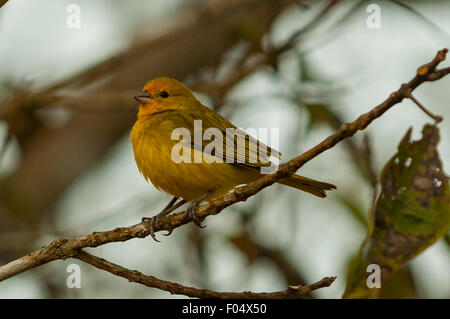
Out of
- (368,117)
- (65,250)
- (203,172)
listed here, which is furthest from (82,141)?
(368,117)

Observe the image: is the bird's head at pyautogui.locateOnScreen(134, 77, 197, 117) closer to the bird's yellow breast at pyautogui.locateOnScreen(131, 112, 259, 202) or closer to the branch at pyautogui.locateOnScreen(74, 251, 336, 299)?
the bird's yellow breast at pyautogui.locateOnScreen(131, 112, 259, 202)

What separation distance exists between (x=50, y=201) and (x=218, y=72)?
2180 mm

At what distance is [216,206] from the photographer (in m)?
2.89

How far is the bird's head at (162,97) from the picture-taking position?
4.75m

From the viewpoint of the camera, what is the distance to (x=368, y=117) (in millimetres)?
2352

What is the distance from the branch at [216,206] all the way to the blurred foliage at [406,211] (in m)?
0.77

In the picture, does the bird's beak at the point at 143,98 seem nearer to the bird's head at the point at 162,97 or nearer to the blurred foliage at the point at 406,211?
the bird's head at the point at 162,97

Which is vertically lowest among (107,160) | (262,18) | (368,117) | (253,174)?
(368,117)

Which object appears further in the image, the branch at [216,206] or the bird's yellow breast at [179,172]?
the bird's yellow breast at [179,172]

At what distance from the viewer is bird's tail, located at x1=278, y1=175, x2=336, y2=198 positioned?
383 centimetres

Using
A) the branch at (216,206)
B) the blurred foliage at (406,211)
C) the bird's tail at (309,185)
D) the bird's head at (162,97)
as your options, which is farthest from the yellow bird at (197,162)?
the branch at (216,206)

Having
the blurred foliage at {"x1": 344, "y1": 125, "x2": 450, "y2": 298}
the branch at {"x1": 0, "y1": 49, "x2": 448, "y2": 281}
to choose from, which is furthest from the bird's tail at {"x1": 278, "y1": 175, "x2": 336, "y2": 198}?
the branch at {"x1": 0, "y1": 49, "x2": 448, "y2": 281}

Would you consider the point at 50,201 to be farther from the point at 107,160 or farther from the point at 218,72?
the point at 218,72

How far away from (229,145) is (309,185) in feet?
1.77
